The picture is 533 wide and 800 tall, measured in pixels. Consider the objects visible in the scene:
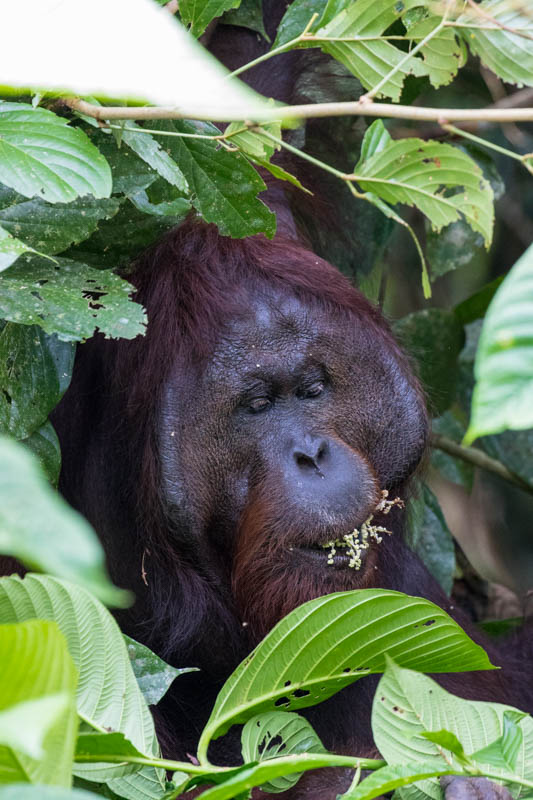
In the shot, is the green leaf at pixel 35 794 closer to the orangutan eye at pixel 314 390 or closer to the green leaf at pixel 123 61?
the green leaf at pixel 123 61

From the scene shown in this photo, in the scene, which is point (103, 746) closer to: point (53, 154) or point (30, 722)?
point (30, 722)

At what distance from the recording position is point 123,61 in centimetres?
100

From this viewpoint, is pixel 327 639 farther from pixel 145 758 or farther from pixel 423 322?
pixel 423 322

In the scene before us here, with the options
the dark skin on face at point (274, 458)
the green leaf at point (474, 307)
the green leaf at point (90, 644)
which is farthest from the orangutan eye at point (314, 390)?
the green leaf at point (474, 307)

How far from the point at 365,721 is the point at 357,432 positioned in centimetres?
71

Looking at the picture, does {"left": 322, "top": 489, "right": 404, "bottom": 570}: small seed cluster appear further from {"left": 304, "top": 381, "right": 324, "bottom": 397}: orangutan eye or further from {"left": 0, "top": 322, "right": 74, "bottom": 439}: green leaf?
Result: {"left": 0, "top": 322, "right": 74, "bottom": 439}: green leaf

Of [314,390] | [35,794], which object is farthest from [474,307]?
[35,794]

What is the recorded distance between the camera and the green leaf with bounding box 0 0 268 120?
0.94 m

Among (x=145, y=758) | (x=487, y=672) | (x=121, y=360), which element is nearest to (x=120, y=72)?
(x=145, y=758)

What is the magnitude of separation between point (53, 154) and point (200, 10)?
0.37 m

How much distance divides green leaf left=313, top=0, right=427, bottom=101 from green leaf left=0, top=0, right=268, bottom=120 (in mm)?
464

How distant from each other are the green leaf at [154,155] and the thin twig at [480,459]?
1.60 meters

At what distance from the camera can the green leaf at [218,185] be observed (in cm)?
165

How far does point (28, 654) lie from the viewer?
0.88 metres
